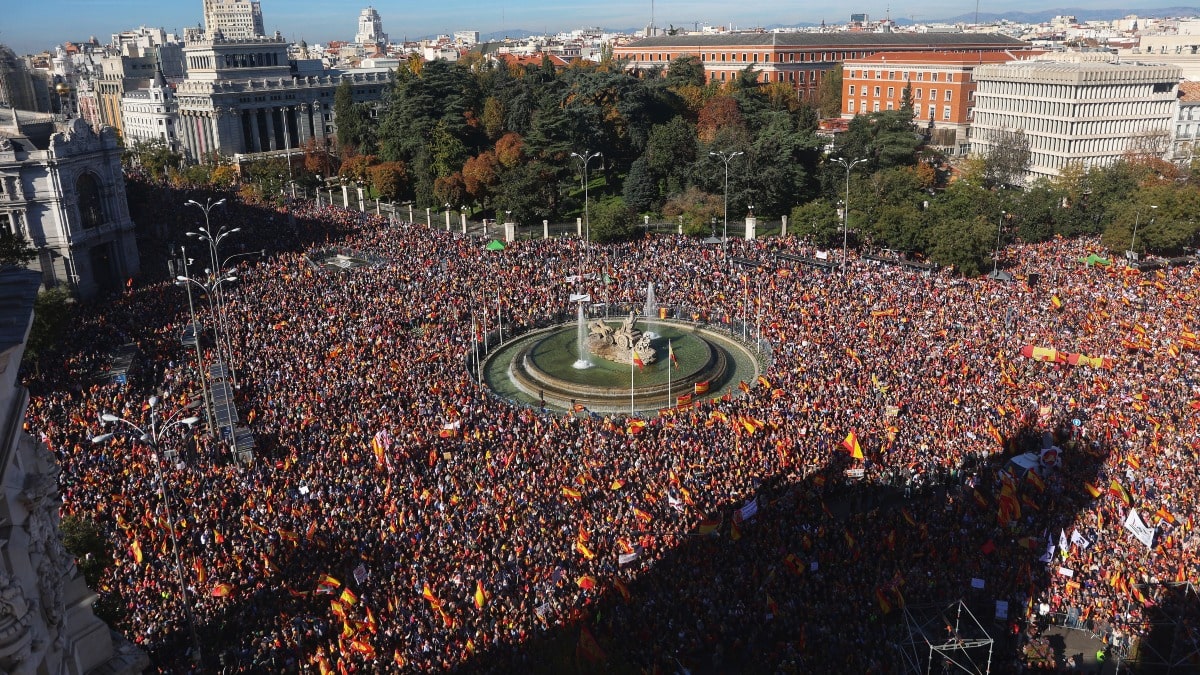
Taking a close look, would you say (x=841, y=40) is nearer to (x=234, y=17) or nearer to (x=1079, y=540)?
(x=1079, y=540)

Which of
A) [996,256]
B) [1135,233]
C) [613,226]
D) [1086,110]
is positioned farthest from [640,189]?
[1086,110]

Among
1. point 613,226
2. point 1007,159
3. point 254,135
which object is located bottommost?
point 613,226

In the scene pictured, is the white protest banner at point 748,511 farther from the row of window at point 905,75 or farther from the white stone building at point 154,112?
the white stone building at point 154,112

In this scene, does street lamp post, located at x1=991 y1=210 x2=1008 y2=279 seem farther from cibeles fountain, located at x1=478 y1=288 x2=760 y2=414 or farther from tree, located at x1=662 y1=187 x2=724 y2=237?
tree, located at x1=662 y1=187 x2=724 y2=237

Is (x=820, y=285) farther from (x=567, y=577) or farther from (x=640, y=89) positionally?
(x=640, y=89)

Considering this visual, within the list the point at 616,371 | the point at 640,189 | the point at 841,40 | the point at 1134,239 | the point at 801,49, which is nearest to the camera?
the point at 616,371

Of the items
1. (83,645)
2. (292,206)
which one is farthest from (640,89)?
(83,645)

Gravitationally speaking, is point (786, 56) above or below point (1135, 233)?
above
